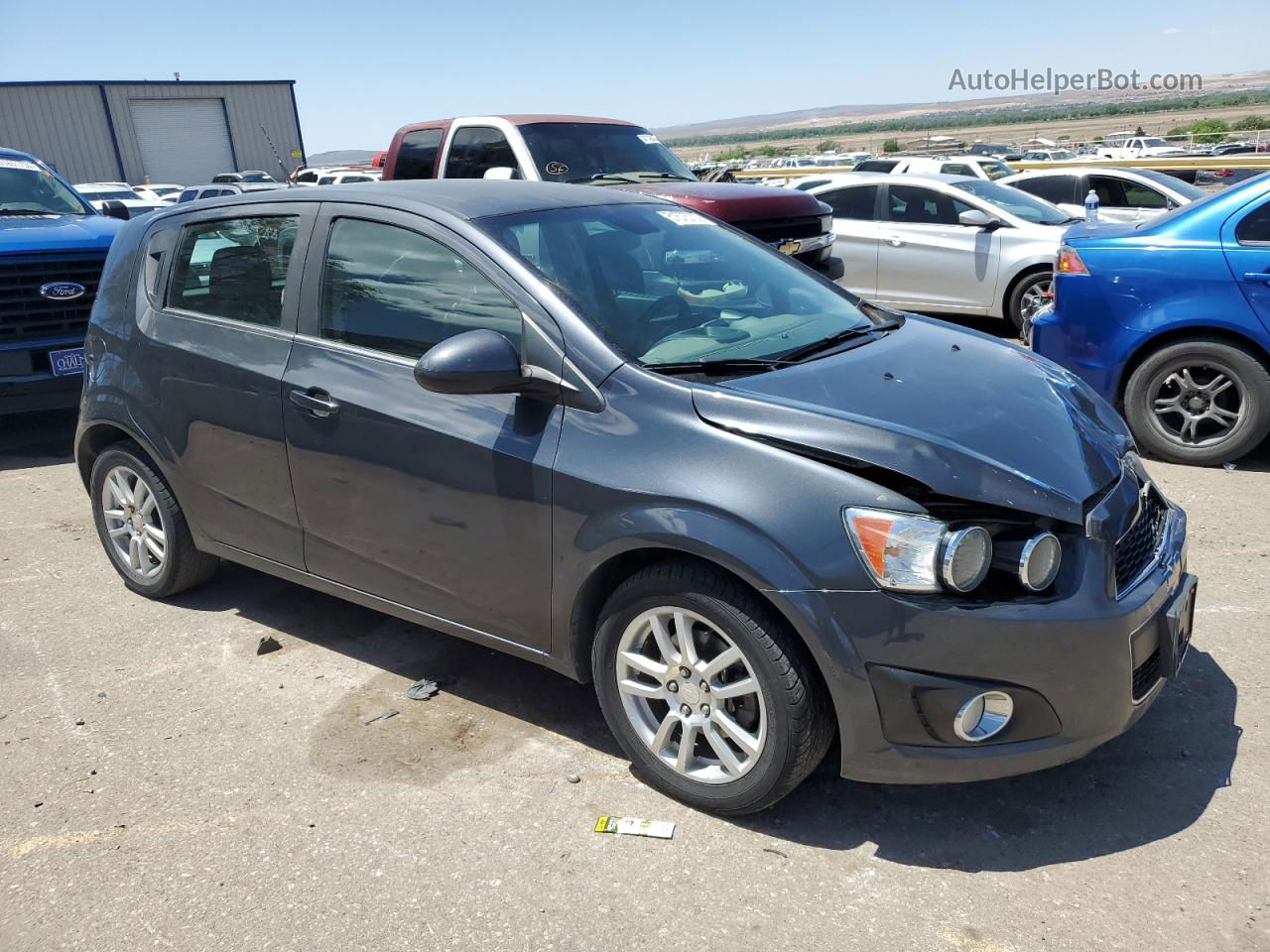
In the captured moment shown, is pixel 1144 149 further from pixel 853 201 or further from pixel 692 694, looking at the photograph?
pixel 692 694

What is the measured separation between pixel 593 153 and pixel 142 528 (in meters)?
5.53

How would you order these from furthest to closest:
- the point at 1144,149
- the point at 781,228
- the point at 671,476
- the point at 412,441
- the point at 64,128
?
the point at 64,128 < the point at 1144,149 < the point at 781,228 < the point at 412,441 < the point at 671,476

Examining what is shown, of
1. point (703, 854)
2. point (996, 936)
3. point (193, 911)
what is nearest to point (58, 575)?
point (193, 911)

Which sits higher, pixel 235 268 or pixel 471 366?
pixel 235 268

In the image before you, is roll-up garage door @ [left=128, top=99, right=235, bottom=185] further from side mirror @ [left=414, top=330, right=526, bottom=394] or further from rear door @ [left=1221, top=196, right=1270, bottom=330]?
side mirror @ [left=414, top=330, right=526, bottom=394]

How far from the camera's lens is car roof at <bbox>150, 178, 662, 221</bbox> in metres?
3.58

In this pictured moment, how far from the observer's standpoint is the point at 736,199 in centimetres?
779

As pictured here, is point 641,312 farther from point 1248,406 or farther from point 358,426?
point 1248,406

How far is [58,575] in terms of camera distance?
16.6ft

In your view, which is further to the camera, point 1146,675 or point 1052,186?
point 1052,186

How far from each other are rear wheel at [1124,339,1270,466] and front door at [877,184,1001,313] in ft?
13.9

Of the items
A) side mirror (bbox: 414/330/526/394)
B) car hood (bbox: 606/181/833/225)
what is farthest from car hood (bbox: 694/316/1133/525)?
car hood (bbox: 606/181/833/225)

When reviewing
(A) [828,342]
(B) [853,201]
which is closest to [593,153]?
(B) [853,201]

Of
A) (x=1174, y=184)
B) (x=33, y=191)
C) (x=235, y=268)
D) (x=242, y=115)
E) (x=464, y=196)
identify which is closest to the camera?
(x=464, y=196)
